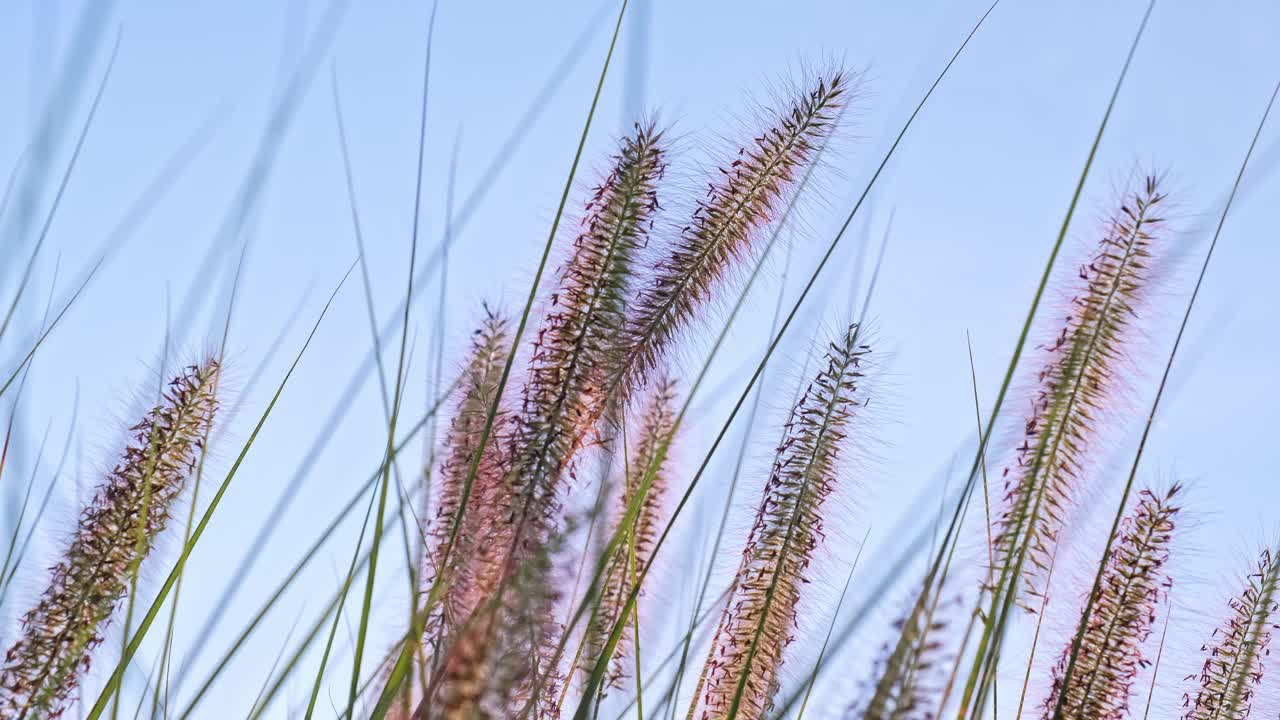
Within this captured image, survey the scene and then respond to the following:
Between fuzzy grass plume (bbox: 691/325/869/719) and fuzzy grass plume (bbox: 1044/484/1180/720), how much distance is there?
0.61 m

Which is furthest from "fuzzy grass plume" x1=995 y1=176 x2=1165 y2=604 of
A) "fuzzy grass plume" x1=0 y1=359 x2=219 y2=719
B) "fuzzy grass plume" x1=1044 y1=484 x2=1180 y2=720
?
"fuzzy grass plume" x1=0 y1=359 x2=219 y2=719

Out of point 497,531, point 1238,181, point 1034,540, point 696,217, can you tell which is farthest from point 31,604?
point 1238,181

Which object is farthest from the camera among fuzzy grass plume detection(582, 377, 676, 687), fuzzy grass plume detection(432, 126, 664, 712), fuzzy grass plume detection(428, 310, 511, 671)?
fuzzy grass plume detection(582, 377, 676, 687)

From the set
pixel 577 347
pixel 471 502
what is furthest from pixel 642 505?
pixel 471 502

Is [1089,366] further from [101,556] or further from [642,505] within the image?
[101,556]

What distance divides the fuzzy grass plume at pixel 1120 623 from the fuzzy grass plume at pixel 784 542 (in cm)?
61

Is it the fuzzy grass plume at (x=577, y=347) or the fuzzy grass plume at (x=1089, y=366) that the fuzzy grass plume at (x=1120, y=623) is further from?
the fuzzy grass plume at (x=577, y=347)

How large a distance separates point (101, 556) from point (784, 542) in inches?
57.6

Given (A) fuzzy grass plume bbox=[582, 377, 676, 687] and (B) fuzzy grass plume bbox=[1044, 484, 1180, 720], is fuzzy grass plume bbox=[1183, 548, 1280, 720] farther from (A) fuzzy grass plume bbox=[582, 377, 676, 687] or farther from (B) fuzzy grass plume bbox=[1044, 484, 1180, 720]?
(A) fuzzy grass plume bbox=[582, 377, 676, 687]

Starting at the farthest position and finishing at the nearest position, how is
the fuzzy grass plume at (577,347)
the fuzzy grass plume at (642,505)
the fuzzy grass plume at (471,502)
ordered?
the fuzzy grass plume at (642,505) < the fuzzy grass plume at (577,347) < the fuzzy grass plume at (471,502)

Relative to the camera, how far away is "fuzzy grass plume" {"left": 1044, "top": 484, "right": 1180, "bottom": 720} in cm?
265

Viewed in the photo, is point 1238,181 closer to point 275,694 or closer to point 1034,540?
point 1034,540

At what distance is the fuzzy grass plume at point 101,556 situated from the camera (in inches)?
98.6

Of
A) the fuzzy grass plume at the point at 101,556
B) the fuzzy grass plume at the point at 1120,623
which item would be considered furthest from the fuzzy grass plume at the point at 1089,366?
the fuzzy grass plume at the point at 101,556
